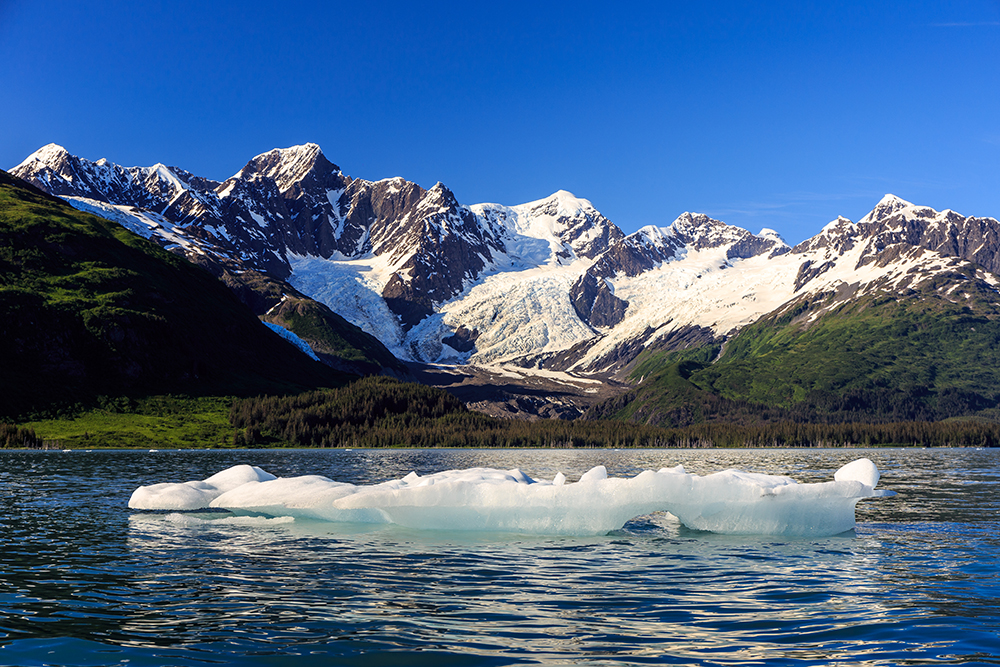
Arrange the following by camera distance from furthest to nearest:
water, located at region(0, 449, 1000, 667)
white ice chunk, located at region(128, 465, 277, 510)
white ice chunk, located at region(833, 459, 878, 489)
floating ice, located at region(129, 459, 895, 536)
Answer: white ice chunk, located at region(128, 465, 277, 510) < white ice chunk, located at region(833, 459, 878, 489) < floating ice, located at region(129, 459, 895, 536) < water, located at region(0, 449, 1000, 667)

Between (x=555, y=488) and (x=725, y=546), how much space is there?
26.9 feet

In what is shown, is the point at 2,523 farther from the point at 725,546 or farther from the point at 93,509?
the point at 725,546

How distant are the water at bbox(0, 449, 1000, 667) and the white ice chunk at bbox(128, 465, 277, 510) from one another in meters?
5.63

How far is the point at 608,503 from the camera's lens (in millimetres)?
35562

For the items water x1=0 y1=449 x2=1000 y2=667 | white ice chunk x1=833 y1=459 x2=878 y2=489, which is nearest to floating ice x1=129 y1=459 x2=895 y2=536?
white ice chunk x1=833 y1=459 x2=878 y2=489

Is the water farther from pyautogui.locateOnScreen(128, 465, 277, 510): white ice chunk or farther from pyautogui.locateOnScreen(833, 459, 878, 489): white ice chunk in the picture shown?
pyautogui.locateOnScreen(128, 465, 277, 510): white ice chunk

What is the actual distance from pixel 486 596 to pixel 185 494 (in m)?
30.9

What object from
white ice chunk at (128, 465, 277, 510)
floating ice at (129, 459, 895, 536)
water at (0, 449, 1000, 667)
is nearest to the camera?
water at (0, 449, 1000, 667)

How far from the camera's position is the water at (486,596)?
18.0 metres

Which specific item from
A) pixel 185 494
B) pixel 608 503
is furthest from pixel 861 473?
pixel 185 494

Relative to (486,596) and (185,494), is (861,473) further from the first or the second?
(185,494)

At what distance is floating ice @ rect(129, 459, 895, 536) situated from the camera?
35.9 metres

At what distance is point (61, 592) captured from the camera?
24.1 m

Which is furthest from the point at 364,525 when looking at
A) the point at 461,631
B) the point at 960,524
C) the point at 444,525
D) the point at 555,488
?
the point at 960,524
